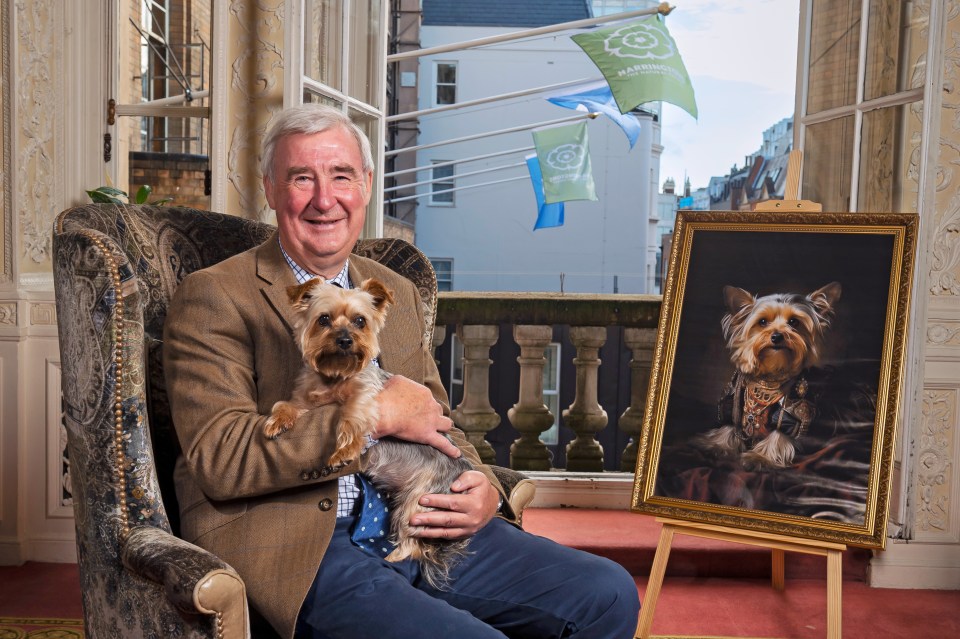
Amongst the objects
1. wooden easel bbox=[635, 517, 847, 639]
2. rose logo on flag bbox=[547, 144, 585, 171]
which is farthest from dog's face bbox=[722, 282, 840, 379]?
rose logo on flag bbox=[547, 144, 585, 171]

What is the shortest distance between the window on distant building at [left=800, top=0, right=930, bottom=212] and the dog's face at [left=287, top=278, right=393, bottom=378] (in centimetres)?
245

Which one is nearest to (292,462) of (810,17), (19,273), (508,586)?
(508,586)

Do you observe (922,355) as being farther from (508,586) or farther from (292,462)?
(292,462)

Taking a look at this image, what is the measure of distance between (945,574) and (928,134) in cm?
157

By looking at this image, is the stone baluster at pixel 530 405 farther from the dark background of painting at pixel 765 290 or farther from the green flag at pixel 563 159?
the green flag at pixel 563 159

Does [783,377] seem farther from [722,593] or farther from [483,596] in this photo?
[483,596]

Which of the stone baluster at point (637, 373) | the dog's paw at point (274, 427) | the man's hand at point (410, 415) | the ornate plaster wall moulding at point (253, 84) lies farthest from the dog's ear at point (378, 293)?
the stone baluster at point (637, 373)

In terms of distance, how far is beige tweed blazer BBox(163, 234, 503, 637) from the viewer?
1424 mm

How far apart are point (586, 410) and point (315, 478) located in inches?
117

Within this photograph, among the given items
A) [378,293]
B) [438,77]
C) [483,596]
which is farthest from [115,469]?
[438,77]

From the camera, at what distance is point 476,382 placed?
14.2 feet

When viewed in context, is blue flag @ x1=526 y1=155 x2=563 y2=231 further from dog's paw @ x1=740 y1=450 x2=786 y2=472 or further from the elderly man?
the elderly man

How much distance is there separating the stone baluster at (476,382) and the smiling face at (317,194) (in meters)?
2.62

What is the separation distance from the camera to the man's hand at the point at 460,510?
155 centimetres
